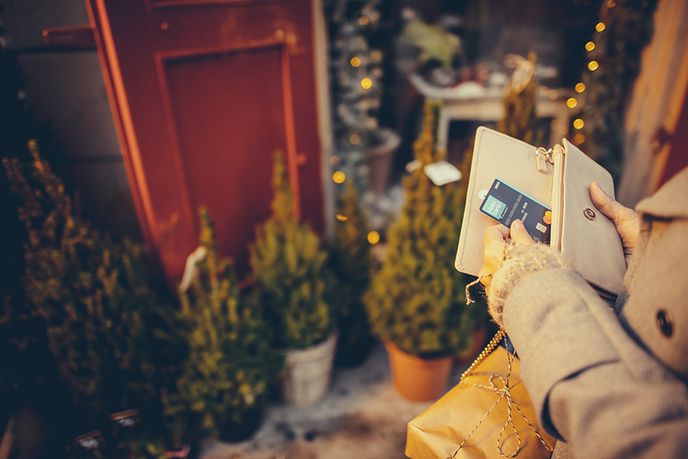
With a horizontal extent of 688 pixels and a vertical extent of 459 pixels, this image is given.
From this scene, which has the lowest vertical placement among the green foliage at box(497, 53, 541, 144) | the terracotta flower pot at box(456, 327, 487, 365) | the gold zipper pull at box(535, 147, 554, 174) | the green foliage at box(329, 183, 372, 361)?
the terracotta flower pot at box(456, 327, 487, 365)

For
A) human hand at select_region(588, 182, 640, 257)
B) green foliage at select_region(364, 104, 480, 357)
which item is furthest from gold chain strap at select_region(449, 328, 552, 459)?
green foliage at select_region(364, 104, 480, 357)

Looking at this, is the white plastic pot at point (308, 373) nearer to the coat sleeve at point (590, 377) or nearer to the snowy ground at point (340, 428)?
the snowy ground at point (340, 428)

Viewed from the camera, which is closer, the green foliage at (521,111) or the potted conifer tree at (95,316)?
the potted conifer tree at (95,316)

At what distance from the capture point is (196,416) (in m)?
2.46

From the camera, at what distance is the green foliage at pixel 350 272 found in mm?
2807

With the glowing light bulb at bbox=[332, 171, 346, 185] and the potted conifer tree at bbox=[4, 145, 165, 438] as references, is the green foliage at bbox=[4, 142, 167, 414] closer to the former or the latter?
the potted conifer tree at bbox=[4, 145, 165, 438]

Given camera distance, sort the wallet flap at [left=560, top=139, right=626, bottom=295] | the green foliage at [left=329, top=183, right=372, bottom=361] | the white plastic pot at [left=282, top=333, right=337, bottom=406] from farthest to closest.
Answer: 1. the green foliage at [left=329, top=183, right=372, bottom=361]
2. the white plastic pot at [left=282, top=333, right=337, bottom=406]
3. the wallet flap at [left=560, top=139, right=626, bottom=295]

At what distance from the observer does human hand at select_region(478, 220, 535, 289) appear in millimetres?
1220

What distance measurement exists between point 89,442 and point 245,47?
2.34 meters

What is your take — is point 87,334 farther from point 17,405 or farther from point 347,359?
point 347,359

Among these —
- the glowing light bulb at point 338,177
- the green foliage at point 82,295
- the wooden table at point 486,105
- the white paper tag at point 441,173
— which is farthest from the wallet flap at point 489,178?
the wooden table at point 486,105

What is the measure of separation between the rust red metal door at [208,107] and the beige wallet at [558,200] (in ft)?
5.58

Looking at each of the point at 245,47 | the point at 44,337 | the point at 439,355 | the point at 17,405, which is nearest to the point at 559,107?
the point at 439,355

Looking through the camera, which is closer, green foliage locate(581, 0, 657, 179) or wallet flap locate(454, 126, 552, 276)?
wallet flap locate(454, 126, 552, 276)
